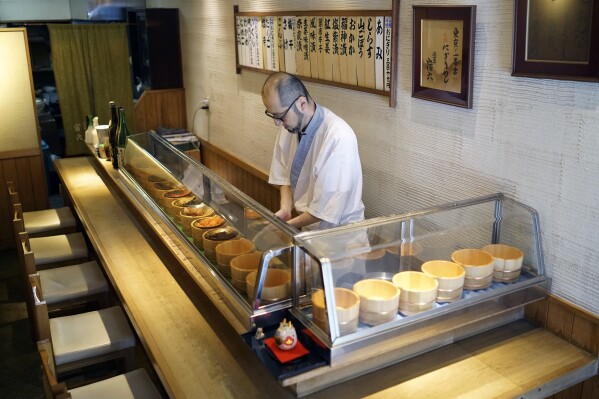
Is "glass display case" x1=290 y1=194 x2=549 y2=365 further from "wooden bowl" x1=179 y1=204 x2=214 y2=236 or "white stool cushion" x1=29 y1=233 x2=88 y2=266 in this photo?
"white stool cushion" x1=29 y1=233 x2=88 y2=266

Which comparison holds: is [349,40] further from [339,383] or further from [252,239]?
[339,383]

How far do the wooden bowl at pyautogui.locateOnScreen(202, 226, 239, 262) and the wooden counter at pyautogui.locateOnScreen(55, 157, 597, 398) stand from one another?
13cm

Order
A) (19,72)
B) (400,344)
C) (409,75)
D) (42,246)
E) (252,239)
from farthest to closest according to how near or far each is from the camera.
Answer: (19,72)
(42,246)
(409,75)
(252,239)
(400,344)

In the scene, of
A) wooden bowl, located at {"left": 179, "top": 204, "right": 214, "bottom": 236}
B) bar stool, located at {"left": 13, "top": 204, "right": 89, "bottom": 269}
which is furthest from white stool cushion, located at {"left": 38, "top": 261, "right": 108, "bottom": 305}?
wooden bowl, located at {"left": 179, "top": 204, "right": 214, "bottom": 236}

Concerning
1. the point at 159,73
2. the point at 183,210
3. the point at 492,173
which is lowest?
the point at 183,210

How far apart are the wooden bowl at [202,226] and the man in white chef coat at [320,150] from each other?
15.2 inches

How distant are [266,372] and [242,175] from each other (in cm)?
374

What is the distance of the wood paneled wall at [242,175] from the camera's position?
5.12m

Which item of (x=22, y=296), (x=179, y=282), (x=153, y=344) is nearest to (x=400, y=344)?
(x=153, y=344)

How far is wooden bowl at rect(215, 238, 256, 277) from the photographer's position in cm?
258

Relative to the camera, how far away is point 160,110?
24.0 feet

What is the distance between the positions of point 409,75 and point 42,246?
304 centimetres

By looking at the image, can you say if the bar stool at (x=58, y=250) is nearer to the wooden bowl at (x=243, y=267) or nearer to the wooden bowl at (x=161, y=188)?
the wooden bowl at (x=161, y=188)

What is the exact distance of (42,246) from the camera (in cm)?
442
